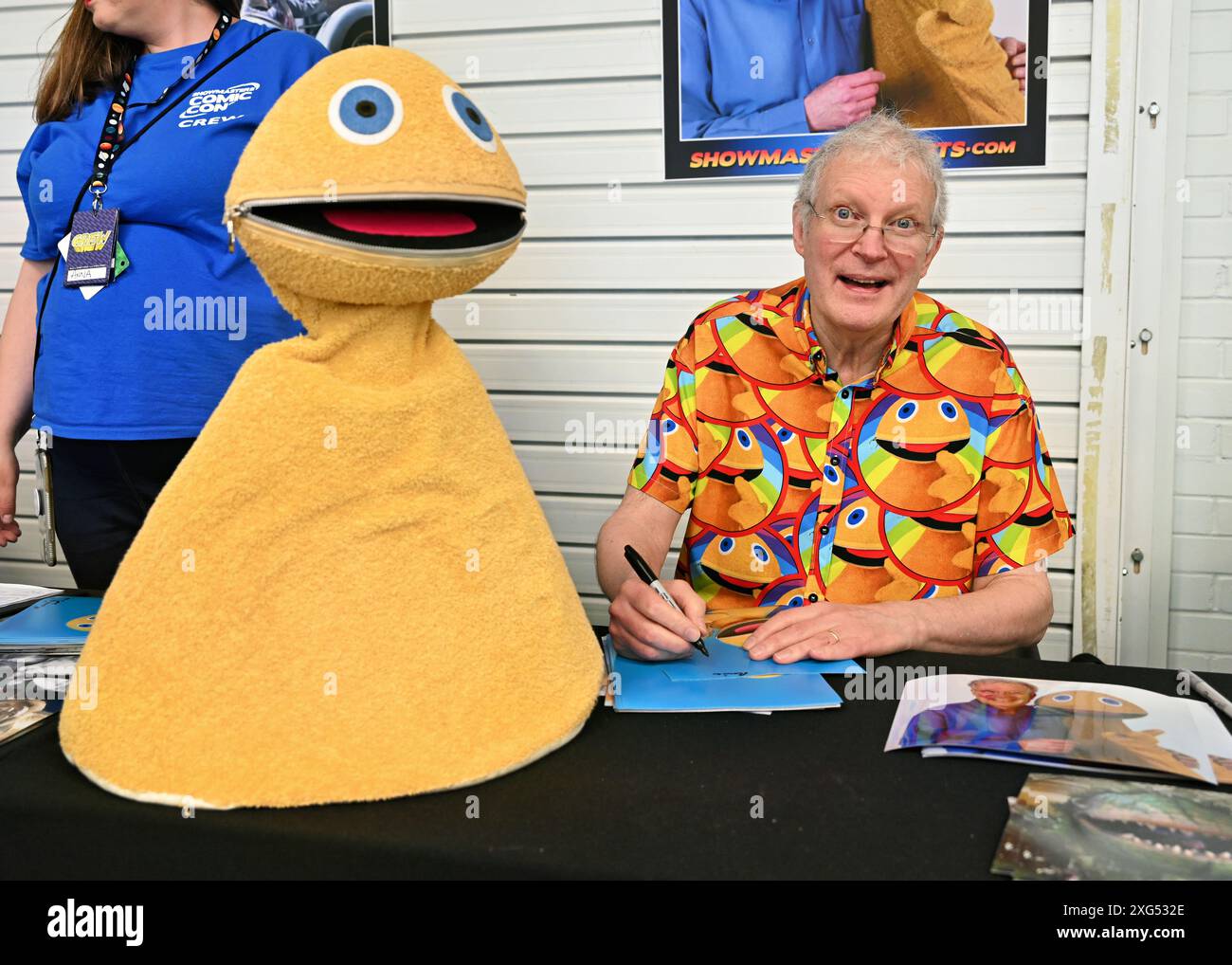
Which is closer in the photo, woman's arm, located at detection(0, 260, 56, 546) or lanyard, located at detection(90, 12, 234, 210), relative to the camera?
lanyard, located at detection(90, 12, 234, 210)

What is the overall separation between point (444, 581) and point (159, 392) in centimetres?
107

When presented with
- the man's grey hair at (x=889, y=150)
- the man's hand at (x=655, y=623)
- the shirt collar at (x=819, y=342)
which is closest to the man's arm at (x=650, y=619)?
the man's hand at (x=655, y=623)

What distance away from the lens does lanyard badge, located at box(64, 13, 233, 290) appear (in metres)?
1.79

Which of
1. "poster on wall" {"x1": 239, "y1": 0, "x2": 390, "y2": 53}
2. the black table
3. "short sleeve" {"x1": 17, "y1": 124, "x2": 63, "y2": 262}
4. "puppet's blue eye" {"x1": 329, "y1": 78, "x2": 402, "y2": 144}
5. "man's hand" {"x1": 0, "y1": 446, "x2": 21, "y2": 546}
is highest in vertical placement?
"poster on wall" {"x1": 239, "y1": 0, "x2": 390, "y2": 53}

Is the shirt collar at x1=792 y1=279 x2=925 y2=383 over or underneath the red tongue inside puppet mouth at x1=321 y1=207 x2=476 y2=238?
underneath

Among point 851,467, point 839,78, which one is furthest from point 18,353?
point 839,78

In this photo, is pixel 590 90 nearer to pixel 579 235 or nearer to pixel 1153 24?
pixel 579 235

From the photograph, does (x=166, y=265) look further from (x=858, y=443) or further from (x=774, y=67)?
(x=774, y=67)

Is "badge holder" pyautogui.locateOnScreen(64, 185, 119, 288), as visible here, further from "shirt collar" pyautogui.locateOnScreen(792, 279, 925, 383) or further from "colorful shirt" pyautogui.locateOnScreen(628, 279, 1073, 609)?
"shirt collar" pyautogui.locateOnScreen(792, 279, 925, 383)

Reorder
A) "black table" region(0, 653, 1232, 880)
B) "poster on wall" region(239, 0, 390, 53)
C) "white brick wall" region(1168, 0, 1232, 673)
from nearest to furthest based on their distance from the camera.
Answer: "black table" region(0, 653, 1232, 880) < "white brick wall" region(1168, 0, 1232, 673) < "poster on wall" region(239, 0, 390, 53)

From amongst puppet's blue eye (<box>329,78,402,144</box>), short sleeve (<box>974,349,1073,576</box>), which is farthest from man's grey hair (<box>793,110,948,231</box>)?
puppet's blue eye (<box>329,78,402,144</box>)

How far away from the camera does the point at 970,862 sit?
862 millimetres

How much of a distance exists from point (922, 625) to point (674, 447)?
0.56 m
